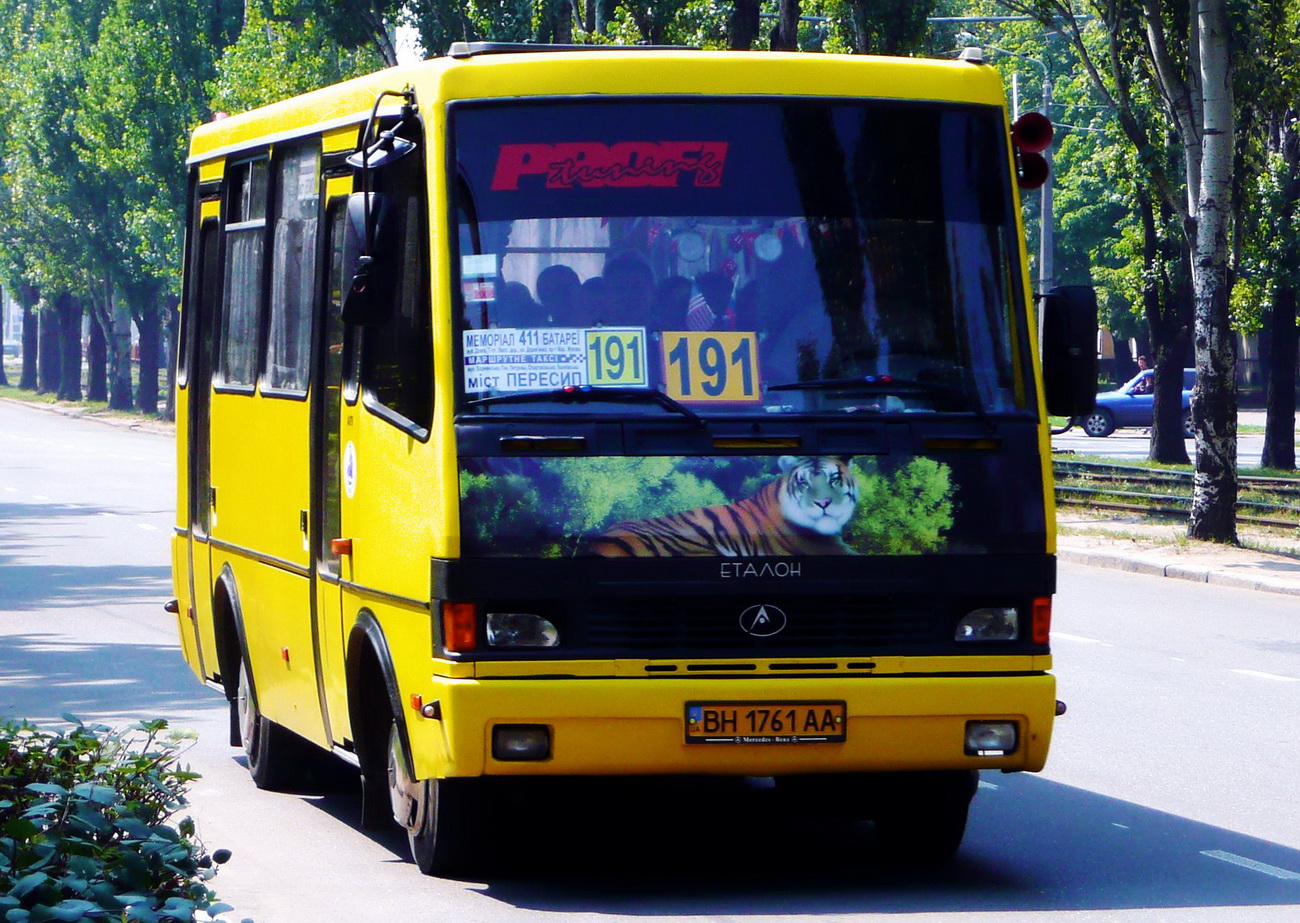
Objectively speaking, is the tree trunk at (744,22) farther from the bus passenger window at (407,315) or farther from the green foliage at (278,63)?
the bus passenger window at (407,315)

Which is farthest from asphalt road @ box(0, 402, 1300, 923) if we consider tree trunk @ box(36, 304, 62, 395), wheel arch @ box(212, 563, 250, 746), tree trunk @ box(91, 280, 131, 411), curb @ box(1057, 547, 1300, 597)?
tree trunk @ box(36, 304, 62, 395)


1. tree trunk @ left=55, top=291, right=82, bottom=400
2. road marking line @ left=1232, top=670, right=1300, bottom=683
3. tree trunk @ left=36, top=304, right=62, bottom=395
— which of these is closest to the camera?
road marking line @ left=1232, top=670, right=1300, bottom=683

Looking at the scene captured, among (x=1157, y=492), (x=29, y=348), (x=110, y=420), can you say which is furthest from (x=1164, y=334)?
(x=29, y=348)

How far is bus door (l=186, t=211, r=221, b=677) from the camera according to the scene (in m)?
10.6

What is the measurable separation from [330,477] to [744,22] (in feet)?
73.0

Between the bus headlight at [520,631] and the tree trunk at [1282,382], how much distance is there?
27439 mm

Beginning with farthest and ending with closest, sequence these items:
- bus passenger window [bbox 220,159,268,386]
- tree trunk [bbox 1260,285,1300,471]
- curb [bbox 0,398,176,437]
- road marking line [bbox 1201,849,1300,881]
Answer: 1. curb [bbox 0,398,176,437]
2. tree trunk [bbox 1260,285,1300,471]
3. bus passenger window [bbox 220,159,268,386]
4. road marking line [bbox 1201,849,1300,881]

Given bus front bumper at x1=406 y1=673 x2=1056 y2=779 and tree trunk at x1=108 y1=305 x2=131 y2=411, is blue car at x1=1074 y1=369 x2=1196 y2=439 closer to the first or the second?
tree trunk at x1=108 y1=305 x2=131 y2=411

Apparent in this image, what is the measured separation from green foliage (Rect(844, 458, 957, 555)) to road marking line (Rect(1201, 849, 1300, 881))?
1.71 m

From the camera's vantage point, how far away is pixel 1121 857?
820cm

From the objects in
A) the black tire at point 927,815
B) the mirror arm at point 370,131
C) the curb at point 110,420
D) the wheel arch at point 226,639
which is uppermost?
the mirror arm at point 370,131

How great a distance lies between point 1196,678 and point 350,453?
705 cm

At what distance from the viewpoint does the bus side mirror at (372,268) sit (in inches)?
284

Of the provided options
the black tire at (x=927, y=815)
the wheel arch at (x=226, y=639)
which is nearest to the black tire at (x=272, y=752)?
the wheel arch at (x=226, y=639)
